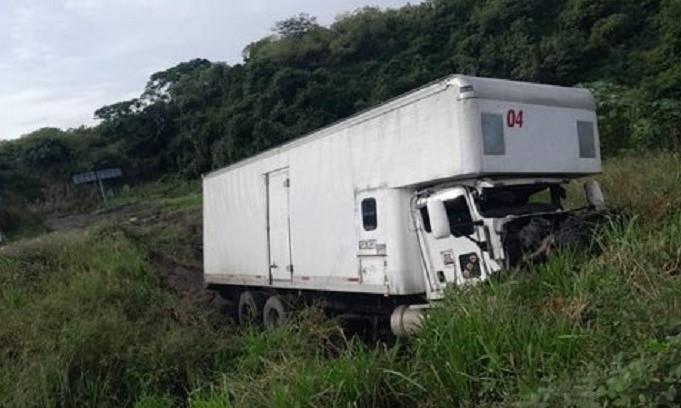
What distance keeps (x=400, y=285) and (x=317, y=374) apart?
3193 millimetres

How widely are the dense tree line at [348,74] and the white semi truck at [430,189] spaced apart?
52.9 ft

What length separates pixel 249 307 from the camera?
44.0 feet

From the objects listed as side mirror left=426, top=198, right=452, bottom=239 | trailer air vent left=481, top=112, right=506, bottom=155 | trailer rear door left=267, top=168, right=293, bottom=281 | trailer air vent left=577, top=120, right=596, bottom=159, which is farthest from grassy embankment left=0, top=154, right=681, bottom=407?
trailer air vent left=481, top=112, right=506, bottom=155

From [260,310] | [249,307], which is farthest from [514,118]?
[249,307]

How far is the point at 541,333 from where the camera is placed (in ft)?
16.3

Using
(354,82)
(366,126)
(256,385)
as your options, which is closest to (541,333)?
(256,385)

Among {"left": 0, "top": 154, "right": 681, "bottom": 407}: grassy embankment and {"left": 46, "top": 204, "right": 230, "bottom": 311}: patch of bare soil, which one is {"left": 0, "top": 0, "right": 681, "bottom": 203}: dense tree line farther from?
{"left": 0, "top": 154, "right": 681, "bottom": 407}: grassy embankment

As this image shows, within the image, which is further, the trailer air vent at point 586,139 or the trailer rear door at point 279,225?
the trailer rear door at point 279,225

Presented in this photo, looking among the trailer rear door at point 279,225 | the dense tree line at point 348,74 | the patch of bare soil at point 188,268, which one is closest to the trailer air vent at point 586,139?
the trailer rear door at point 279,225

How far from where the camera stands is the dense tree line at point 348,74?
130 ft

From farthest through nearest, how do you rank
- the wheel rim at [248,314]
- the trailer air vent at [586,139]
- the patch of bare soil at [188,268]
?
1. the patch of bare soil at [188,268]
2. the wheel rim at [248,314]
3. the trailer air vent at [586,139]

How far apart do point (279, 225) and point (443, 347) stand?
22.1 feet

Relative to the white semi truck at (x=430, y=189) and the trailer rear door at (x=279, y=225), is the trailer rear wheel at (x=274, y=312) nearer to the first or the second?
the trailer rear door at (x=279, y=225)

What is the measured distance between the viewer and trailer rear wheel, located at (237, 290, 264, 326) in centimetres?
1294
